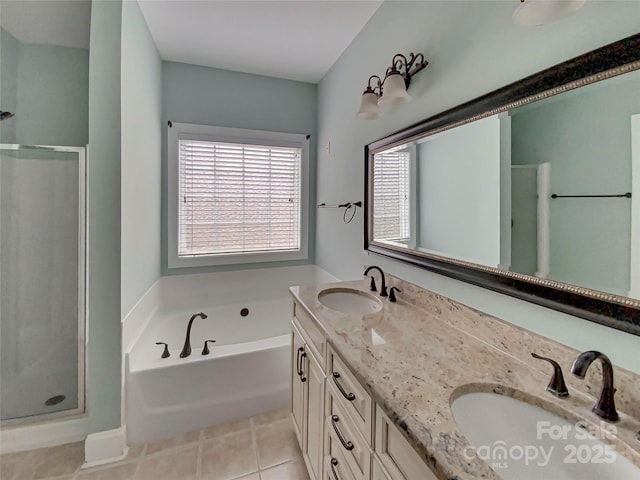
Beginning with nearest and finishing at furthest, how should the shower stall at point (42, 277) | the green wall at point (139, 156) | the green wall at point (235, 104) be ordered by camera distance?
the green wall at point (139, 156)
the shower stall at point (42, 277)
the green wall at point (235, 104)

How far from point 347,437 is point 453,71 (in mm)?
1521

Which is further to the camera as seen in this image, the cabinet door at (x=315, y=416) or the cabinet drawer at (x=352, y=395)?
the cabinet door at (x=315, y=416)

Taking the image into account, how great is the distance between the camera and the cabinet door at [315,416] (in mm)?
1137

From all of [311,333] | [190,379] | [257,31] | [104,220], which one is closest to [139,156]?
[104,220]

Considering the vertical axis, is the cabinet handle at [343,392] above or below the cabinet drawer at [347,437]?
above

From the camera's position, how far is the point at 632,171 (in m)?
0.68

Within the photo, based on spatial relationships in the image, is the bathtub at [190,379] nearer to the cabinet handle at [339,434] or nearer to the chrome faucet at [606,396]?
the cabinet handle at [339,434]

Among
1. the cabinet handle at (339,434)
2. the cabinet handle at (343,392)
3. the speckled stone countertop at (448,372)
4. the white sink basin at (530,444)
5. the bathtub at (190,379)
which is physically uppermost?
the speckled stone countertop at (448,372)

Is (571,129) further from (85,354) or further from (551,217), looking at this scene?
(85,354)

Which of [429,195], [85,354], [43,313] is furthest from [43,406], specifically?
[429,195]

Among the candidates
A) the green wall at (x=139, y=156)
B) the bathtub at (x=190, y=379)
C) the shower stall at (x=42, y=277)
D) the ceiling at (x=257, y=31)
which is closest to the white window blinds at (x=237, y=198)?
the green wall at (x=139, y=156)

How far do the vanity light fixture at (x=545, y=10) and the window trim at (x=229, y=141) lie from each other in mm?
2266

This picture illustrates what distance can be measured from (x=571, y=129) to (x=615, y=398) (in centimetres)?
73

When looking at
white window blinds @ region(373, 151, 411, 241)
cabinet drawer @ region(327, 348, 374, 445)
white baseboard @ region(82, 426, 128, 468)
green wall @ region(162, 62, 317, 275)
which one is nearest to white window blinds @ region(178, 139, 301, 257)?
green wall @ region(162, 62, 317, 275)
